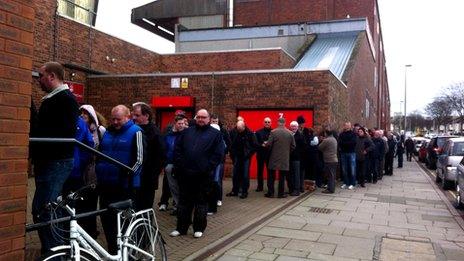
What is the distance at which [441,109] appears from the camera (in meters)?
62.4

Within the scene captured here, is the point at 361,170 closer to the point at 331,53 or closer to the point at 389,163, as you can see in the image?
the point at 389,163

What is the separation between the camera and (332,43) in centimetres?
2669

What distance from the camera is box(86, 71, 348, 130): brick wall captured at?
1445 cm

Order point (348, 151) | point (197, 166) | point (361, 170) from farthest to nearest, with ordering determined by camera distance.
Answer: point (361, 170)
point (348, 151)
point (197, 166)

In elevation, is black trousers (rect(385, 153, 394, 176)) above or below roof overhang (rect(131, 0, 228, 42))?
below

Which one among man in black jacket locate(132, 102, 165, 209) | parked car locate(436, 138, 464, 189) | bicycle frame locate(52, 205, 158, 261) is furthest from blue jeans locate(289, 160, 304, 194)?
bicycle frame locate(52, 205, 158, 261)

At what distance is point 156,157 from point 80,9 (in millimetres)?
11630

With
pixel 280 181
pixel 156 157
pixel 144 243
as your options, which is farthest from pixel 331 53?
pixel 144 243

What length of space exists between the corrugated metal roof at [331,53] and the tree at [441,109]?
35527 mm

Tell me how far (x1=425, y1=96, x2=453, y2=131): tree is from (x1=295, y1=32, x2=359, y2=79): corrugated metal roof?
35.5 metres

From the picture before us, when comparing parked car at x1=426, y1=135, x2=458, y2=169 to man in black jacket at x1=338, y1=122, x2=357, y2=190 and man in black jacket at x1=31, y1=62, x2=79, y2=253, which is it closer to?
man in black jacket at x1=338, y1=122, x2=357, y2=190

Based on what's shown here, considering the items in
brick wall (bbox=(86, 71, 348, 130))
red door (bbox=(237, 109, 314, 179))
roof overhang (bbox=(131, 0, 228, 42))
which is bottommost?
red door (bbox=(237, 109, 314, 179))

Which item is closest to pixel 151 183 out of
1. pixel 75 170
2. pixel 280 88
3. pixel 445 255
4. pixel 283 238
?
pixel 75 170

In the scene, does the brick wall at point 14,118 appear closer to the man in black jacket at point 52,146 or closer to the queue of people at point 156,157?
the queue of people at point 156,157
